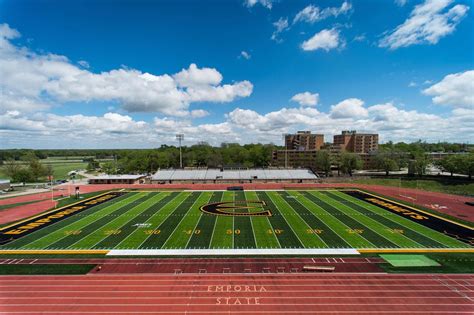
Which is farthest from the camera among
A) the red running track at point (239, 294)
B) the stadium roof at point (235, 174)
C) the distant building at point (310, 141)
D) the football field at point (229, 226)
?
the distant building at point (310, 141)

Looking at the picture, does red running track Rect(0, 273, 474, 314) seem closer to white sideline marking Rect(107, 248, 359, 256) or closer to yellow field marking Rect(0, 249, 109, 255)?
white sideline marking Rect(107, 248, 359, 256)

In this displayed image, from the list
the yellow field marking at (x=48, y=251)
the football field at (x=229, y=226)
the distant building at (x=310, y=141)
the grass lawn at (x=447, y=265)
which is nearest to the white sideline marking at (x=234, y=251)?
the football field at (x=229, y=226)

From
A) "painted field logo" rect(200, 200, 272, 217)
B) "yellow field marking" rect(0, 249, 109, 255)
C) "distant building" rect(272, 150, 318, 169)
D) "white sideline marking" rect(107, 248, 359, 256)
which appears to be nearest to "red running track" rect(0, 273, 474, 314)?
"white sideline marking" rect(107, 248, 359, 256)

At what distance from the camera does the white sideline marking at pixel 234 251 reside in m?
20.4

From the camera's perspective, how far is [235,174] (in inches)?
2621

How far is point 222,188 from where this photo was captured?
53.5 meters

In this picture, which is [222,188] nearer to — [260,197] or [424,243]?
[260,197]

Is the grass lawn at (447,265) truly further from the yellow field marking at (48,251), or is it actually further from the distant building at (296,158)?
the distant building at (296,158)

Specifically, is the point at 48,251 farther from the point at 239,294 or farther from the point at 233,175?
the point at 233,175

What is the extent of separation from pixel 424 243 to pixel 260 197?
25.2 metres

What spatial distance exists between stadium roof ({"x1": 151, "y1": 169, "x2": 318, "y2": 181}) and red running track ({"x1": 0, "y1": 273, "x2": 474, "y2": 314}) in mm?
47261

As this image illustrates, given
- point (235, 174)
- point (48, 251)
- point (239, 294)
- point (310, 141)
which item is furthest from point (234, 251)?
point (310, 141)

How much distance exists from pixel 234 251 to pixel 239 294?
19.4ft

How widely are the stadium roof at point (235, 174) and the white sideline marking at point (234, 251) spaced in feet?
140
